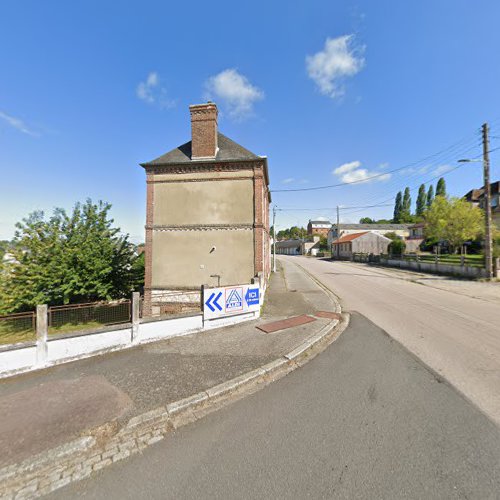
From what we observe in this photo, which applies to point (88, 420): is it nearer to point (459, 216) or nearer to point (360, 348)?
point (360, 348)

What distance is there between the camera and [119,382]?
175 inches

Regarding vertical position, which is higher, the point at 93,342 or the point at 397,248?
the point at 397,248

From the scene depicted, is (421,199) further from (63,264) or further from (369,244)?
(63,264)

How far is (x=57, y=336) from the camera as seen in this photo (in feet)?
17.2

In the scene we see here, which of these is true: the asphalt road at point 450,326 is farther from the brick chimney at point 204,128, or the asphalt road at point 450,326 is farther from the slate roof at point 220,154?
the brick chimney at point 204,128

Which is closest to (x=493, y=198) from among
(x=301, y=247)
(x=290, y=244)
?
(x=301, y=247)

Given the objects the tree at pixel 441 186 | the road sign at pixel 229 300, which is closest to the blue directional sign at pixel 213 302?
the road sign at pixel 229 300

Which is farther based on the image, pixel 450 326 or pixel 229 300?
pixel 229 300

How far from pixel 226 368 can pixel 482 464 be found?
3.80 m

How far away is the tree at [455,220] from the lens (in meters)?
26.5

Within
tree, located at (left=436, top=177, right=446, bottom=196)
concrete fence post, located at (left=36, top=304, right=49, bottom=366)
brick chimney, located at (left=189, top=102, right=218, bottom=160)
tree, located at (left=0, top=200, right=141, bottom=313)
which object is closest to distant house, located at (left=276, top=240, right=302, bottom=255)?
tree, located at (left=436, top=177, right=446, bottom=196)

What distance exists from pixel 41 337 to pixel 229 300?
4.62 metres

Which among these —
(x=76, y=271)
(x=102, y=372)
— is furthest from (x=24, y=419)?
(x=76, y=271)

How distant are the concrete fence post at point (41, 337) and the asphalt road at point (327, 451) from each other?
140 inches
